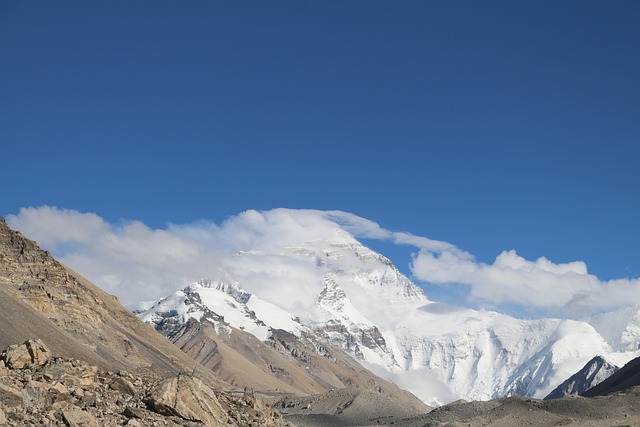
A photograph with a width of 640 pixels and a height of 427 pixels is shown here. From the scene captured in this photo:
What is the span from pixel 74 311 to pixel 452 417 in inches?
2487

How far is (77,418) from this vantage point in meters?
25.5

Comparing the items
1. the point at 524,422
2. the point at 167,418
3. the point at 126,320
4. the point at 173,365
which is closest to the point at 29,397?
the point at 167,418

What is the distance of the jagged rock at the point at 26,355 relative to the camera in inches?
1273

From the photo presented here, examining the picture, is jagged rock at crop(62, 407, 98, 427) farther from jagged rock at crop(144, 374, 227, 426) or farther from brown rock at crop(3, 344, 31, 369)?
brown rock at crop(3, 344, 31, 369)

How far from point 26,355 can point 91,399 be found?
5.76 meters

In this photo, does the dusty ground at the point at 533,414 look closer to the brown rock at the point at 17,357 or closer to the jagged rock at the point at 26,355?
the jagged rock at the point at 26,355

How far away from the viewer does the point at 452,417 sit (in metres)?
112

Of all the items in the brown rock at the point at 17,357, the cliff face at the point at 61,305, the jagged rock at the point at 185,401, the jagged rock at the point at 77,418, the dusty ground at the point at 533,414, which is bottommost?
the jagged rock at the point at 77,418

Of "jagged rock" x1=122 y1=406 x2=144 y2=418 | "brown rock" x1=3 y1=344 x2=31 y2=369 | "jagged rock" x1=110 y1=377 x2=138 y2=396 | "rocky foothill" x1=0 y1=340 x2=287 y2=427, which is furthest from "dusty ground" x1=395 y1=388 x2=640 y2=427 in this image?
"brown rock" x1=3 y1=344 x2=31 y2=369

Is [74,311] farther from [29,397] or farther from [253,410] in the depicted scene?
[29,397]

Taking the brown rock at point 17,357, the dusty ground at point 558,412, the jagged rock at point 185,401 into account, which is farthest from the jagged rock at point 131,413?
the dusty ground at point 558,412

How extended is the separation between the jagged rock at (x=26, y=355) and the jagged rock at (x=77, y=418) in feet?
25.2

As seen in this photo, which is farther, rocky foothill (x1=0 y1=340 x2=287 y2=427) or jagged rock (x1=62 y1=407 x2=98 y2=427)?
rocky foothill (x1=0 y1=340 x2=287 y2=427)

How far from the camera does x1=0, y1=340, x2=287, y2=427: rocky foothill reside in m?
25.6
